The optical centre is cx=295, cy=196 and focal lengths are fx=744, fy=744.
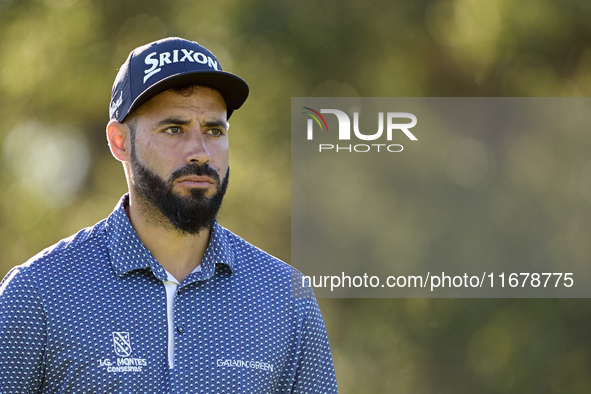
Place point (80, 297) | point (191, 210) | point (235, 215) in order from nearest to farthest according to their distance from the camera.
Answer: point (80, 297), point (191, 210), point (235, 215)

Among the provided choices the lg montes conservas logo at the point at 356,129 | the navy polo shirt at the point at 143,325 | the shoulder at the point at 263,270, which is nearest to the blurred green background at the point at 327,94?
the lg montes conservas logo at the point at 356,129

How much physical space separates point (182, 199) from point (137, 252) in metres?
0.16

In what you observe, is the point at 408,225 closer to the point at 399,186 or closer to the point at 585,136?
the point at 399,186

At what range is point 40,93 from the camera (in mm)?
6000

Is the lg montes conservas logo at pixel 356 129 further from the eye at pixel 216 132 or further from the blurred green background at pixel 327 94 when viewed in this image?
the eye at pixel 216 132

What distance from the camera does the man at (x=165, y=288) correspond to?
162cm

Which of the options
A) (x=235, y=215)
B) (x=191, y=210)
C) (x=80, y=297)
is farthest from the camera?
(x=235, y=215)

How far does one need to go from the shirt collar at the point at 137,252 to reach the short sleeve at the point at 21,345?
211mm

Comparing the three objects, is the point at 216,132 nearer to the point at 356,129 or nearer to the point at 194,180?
the point at 194,180

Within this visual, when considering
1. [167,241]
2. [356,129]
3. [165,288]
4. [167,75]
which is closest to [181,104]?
[167,75]

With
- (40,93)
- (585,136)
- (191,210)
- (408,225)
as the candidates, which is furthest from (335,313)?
(191,210)

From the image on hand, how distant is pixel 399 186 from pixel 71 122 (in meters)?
2.70

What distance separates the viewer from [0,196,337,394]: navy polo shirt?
1613 millimetres

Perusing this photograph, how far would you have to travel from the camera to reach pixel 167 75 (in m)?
1.79
